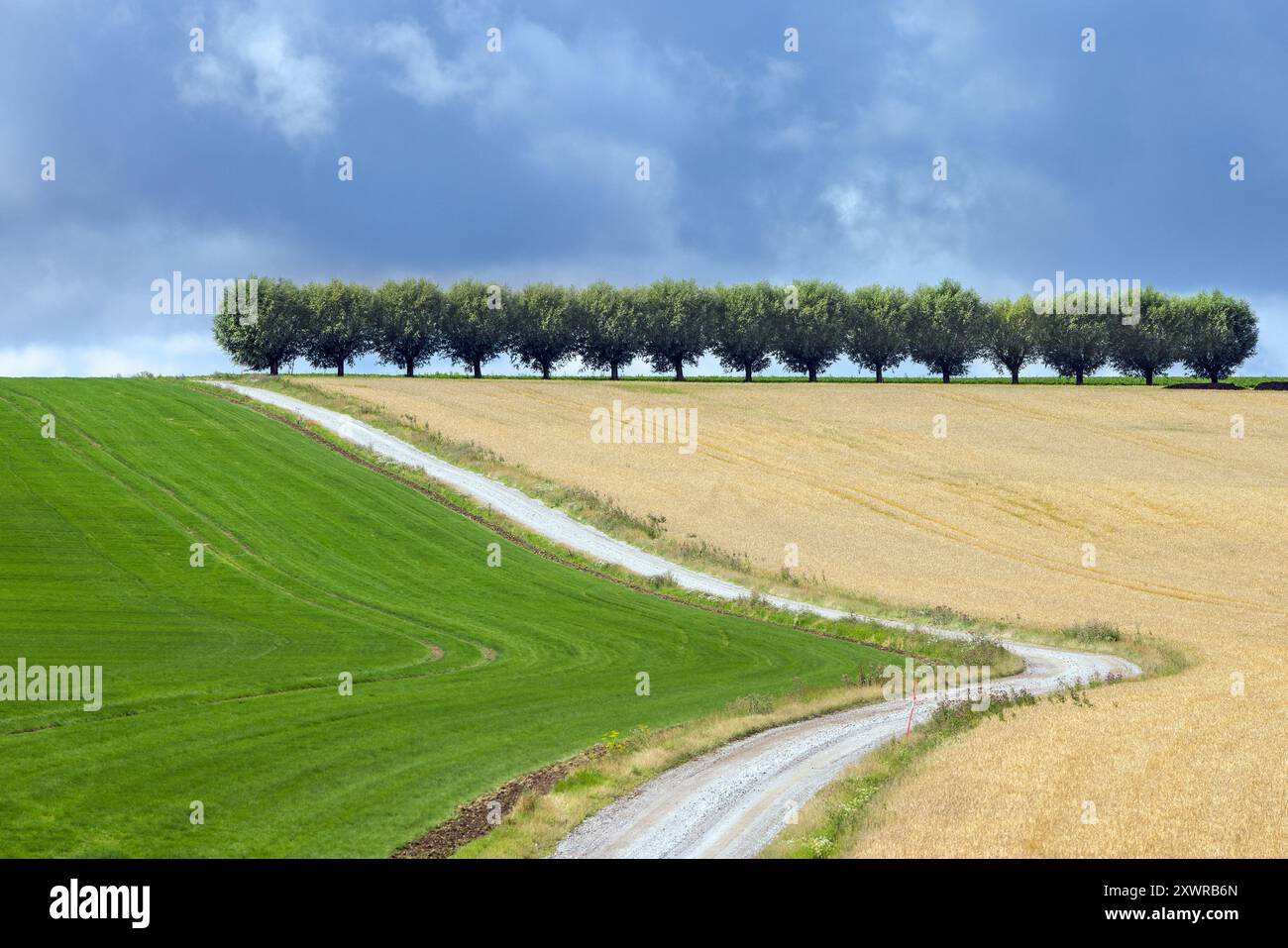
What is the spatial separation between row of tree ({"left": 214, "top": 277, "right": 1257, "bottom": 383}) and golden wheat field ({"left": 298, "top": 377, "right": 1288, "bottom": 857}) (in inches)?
730

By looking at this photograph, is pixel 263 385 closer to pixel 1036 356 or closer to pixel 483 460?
pixel 483 460

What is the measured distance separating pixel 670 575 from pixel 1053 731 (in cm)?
3607

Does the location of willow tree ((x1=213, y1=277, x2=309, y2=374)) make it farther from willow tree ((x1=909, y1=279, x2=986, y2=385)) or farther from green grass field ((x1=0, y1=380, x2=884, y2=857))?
willow tree ((x1=909, y1=279, x2=986, y2=385))

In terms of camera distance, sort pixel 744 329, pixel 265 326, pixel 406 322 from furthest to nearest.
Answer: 1. pixel 744 329
2. pixel 406 322
3. pixel 265 326

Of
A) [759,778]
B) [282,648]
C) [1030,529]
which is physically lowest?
[759,778]

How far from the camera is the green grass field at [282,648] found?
22422 millimetres

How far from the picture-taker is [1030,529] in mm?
77312

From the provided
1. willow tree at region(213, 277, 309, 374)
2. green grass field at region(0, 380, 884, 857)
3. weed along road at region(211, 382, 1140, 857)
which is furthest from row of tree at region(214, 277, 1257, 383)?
weed along road at region(211, 382, 1140, 857)

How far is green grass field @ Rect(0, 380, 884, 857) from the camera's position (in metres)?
22.4

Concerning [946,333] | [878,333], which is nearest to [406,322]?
[878,333]

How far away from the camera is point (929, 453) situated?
9975 centimetres

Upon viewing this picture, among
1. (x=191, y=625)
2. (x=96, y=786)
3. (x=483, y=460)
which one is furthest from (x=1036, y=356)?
(x=96, y=786)

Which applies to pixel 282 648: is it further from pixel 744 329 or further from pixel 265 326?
pixel 744 329

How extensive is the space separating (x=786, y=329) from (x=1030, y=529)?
89.3 meters
